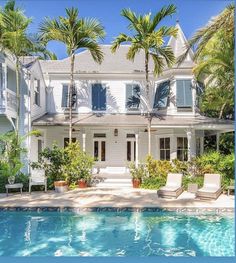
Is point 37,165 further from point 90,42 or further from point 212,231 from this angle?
point 212,231

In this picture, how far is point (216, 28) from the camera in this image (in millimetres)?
11695

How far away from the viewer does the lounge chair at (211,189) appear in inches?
457

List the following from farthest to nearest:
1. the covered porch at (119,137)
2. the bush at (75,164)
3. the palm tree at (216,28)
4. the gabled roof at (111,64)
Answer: the gabled roof at (111,64) → the covered porch at (119,137) → the bush at (75,164) → the palm tree at (216,28)

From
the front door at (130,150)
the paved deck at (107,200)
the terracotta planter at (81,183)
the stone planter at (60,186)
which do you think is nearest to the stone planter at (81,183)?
the terracotta planter at (81,183)

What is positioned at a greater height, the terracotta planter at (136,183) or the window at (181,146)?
the window at (181,146)

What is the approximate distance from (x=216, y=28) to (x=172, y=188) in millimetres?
6263

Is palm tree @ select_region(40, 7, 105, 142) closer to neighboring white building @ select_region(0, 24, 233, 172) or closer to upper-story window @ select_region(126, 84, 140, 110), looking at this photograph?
neighboring white building @ select_region(0, 24, 233, 172)

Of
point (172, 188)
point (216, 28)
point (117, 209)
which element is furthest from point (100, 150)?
point (216, 28)

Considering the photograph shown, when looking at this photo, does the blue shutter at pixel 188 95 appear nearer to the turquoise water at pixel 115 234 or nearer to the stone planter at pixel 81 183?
the stone planter at pixel 81 183

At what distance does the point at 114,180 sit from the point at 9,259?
12.4m

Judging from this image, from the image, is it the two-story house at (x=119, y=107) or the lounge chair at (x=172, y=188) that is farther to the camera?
the two-story house at (x=119, y=107)

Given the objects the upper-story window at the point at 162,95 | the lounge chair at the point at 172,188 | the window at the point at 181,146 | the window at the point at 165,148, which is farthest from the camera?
the upper-story window at the point at 162,95

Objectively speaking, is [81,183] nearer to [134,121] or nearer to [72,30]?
[134,121]

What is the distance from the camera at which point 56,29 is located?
15.3m
